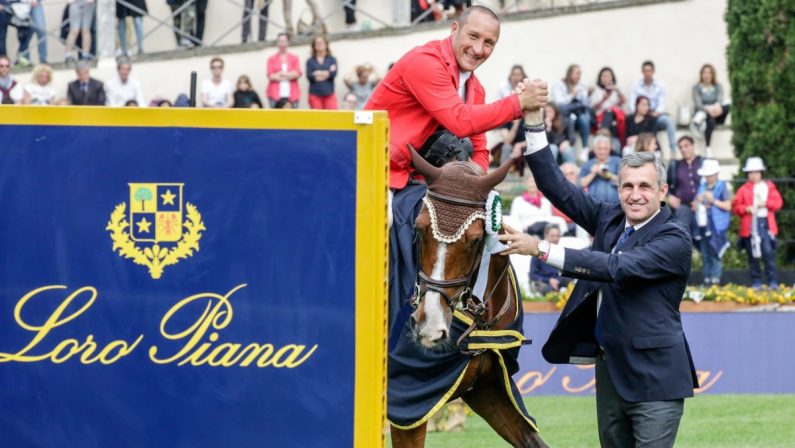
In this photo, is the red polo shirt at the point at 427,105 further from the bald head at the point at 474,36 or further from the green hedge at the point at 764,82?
the green hedge at the point at 764,82

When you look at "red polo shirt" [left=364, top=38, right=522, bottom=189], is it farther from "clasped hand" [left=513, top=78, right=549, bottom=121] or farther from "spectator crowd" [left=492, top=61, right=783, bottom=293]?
"spectator crowd" [left=492, top=61, right=783, bottom=293]

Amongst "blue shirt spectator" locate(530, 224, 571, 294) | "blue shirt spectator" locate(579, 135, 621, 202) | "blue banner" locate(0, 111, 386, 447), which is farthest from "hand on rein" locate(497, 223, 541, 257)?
"blue shirt spectator" locate(579, 135, 621, 202)

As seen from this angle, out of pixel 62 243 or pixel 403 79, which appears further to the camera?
pixel 403 79

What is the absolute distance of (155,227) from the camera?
5477mm

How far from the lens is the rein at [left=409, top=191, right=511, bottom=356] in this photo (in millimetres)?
6105

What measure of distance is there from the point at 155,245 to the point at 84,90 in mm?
14127

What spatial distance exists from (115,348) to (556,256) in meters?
2.12

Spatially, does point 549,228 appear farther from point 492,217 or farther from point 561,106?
point 492,217

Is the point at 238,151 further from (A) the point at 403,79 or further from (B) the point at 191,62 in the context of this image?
(B) the point at 191,62

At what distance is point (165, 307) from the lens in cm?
551

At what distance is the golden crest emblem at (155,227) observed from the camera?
547 cm

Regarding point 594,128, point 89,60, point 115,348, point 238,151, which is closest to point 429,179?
point 238,151

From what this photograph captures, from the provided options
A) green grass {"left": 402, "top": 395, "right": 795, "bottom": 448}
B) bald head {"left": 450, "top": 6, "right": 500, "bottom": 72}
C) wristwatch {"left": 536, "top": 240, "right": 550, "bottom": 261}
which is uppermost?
bald head {"left": 450, "top": 6, "right": 500, "bottom": 72}

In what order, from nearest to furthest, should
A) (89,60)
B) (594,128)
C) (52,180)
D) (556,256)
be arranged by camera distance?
(52,180), (556,256), (594,128), (89,60)
